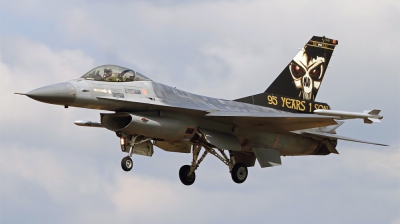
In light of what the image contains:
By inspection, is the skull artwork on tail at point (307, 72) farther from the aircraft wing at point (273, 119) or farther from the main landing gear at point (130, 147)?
the main landing gear at point (130, 147)

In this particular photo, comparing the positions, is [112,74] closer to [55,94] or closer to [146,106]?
[146,106]

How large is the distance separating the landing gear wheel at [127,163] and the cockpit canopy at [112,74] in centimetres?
235

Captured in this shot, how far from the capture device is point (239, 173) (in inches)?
1149

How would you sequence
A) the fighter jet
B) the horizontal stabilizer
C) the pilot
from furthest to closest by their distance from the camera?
1. the horizontal stabilizer
2. the pilot
3. the fighter jet

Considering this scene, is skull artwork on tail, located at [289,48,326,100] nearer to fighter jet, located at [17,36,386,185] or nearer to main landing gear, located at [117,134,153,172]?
fighter jet, located at [17,36,386,185]

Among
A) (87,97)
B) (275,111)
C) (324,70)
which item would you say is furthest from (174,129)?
(324,70)

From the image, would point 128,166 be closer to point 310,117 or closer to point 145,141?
point 145,141

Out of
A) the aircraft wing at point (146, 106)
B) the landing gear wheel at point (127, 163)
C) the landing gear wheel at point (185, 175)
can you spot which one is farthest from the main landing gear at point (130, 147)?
the landing gear wheel at point (185, 175)

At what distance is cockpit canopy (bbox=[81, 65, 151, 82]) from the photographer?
26203 mm

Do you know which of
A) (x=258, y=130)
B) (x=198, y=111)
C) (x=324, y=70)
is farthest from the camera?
(x=324, y=70)

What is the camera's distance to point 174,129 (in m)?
26.8

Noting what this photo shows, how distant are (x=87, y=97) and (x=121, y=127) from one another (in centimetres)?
174

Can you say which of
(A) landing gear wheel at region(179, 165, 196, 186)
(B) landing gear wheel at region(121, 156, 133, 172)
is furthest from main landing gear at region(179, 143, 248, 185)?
(B) landing gear wheel at region(121, 156, 133, 172)

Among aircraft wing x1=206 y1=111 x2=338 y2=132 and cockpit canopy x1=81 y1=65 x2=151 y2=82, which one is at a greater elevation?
cockpit canopy x1=81 y1=65 x2=151 y2=82
